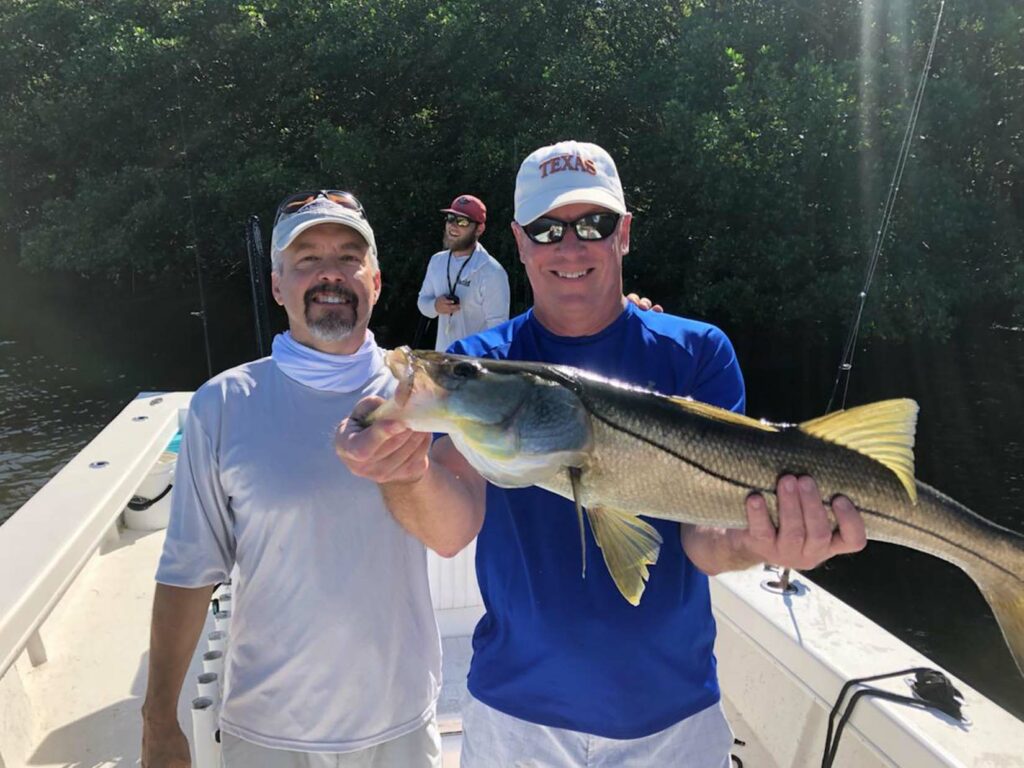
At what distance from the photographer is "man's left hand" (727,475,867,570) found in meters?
1.91

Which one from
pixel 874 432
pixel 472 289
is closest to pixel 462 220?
pixel 472 289

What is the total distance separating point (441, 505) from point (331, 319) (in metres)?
0.77

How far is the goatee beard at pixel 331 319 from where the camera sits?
95.5 inches

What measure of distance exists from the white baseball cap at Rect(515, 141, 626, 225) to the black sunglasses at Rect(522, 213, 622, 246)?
29 millimetres

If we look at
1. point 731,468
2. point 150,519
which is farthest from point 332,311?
point 150,519

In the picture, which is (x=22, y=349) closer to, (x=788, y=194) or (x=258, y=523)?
(x=788, y=194)

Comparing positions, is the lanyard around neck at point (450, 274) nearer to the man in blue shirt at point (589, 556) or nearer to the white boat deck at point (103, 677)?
the white boat deck at point (103, 677)

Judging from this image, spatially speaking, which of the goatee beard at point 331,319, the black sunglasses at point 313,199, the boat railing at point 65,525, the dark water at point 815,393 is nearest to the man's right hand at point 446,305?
the boat railing at point 65,525

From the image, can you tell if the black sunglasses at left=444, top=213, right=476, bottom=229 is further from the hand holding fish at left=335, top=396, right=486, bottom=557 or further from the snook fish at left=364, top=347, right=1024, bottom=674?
the snook fish at left=364, top=347, right=1024, bottom=674

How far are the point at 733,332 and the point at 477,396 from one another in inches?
718

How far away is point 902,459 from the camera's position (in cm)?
198

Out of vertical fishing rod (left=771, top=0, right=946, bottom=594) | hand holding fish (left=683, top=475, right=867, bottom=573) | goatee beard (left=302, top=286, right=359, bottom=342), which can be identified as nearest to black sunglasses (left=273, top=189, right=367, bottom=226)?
goatee beard (left=302, top=286, right=359, bottom=342)

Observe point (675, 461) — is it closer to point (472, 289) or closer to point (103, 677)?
point (103, 677)

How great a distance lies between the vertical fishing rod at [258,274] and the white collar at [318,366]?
299cm
